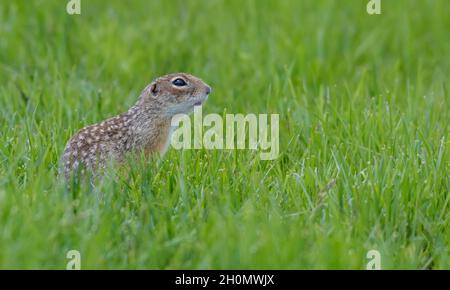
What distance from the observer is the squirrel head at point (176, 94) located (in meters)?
7.25

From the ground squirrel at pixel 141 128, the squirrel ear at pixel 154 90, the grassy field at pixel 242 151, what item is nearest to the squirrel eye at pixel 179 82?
the ground squirrel at pixel 141 128

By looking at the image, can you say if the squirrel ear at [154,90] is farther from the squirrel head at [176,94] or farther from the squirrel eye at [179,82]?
the squirrel eye at [179,82]

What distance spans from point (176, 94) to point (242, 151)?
0.78 meters

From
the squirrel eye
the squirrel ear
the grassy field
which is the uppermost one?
the squirrel eye

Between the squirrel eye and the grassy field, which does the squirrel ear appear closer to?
the squirrel eye

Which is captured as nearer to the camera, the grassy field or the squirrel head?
the grassy field

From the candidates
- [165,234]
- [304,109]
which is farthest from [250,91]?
[165,234]

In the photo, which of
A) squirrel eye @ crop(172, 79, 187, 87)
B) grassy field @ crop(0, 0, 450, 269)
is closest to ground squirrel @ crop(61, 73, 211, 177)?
squirrel eye @ crop(172, 79, 187, 87)

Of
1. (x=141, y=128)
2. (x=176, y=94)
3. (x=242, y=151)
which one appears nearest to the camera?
(x=242, y=151)

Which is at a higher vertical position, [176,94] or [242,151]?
[176,94]

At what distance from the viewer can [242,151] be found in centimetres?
682

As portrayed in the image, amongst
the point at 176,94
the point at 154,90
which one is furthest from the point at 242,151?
the point at 154,90

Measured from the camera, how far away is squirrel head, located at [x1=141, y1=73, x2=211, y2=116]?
7.25m

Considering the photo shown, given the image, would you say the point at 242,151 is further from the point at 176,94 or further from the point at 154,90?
the point at 154,90
